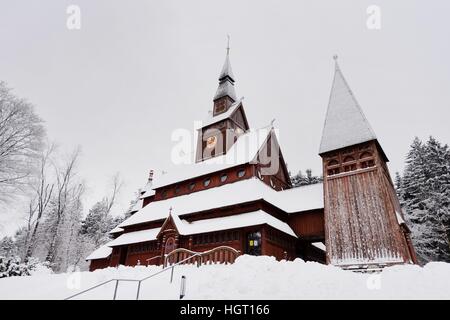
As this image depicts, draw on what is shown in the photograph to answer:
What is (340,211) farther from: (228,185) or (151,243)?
(151,243)

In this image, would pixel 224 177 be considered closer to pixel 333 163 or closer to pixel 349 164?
pixel 333 163

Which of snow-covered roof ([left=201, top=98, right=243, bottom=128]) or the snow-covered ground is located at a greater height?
snow-covered roof ([left=201, top=98, right=243, bottom=128])

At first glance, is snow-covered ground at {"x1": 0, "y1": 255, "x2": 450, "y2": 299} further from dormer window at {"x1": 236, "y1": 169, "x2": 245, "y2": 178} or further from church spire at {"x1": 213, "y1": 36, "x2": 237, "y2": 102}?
church spire at {"x1": 213, "y1": 36, "x2": 237, "y2": 102}

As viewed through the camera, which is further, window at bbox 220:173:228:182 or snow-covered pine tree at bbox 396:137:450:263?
snow-covered pine tree at bbox 396:137:450:263

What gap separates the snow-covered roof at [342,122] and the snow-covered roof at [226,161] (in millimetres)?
5492

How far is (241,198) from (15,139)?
15.5 meters

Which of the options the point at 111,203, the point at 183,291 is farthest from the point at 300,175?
the point at 183,291

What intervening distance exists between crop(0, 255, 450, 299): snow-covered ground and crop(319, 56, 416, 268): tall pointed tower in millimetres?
5101

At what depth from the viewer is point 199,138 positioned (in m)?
32.2

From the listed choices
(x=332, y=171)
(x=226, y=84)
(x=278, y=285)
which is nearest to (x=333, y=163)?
(x=332, y=171)

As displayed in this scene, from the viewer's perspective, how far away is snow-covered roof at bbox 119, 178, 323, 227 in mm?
20672

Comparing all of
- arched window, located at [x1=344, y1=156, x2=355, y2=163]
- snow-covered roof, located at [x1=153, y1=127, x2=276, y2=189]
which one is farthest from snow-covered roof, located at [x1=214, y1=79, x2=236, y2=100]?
arched window, located at [x1=344, y1=156, x2=355, y2=163]

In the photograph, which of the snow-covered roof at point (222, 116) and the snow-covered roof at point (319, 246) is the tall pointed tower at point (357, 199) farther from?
the snow-covered roof at point (222, 116)

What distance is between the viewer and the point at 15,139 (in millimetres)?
18812
